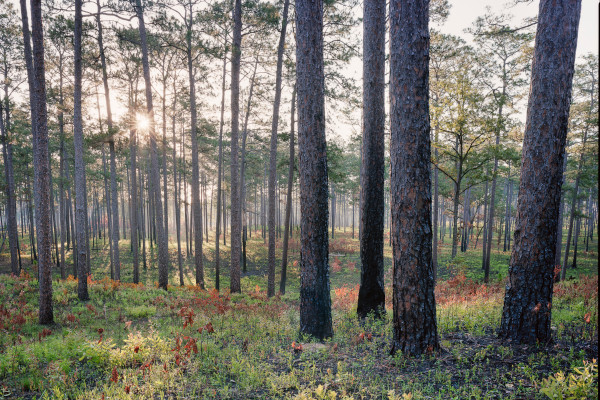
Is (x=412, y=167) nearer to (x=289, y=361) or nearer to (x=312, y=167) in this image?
(x=312, y=167)

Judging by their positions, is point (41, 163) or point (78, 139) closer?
point (41, 163)

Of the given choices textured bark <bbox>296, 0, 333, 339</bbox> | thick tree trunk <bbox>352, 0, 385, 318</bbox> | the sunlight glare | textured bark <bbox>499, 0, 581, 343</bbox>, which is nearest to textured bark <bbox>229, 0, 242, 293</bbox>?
the sunlight glare

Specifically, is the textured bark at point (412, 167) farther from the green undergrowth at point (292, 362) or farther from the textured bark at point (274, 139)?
the textured bark at point (274, 139)

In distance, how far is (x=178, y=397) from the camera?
3.63 metres

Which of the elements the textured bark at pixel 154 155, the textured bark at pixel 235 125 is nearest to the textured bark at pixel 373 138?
the textured bark at pixel 235 125

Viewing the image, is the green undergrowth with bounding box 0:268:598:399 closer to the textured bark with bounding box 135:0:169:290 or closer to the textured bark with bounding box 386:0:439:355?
the textured bark with bounding box 386:0:439:355

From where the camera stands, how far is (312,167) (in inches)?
208

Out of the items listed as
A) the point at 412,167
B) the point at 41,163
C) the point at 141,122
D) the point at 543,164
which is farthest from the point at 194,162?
the point at 543,164

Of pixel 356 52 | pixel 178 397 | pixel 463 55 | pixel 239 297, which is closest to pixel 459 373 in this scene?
pixel 178 397

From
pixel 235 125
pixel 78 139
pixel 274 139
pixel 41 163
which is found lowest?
pixel 41 163

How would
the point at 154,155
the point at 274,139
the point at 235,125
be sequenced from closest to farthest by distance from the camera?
1. the point at 235,125
2. the point at 274,139
3. the point at 154,155

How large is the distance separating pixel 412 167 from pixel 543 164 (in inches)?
81.1

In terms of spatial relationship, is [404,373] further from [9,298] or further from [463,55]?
[463,55]

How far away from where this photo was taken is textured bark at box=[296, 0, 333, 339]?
203 inches
